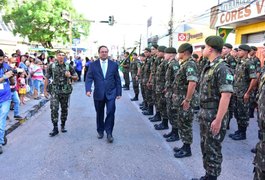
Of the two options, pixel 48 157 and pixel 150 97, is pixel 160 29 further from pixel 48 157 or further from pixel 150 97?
pixel 48 157

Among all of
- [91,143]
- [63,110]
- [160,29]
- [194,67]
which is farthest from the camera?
[160,29]

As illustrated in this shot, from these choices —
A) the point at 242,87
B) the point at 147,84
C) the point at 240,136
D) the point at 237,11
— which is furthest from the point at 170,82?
the point at 237,11

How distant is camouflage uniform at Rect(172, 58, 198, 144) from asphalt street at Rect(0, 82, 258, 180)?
463mm

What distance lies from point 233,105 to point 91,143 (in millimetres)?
3430

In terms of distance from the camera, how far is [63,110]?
7.10m

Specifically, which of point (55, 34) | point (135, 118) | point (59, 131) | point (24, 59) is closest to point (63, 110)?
point (59, 131)

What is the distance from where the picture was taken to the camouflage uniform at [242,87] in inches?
268

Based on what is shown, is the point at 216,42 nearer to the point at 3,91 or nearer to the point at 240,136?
the point at 240,136

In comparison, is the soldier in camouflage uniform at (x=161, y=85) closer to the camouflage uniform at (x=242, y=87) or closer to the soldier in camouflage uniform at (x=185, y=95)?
the camouflage uniform at (x=242, y=87)

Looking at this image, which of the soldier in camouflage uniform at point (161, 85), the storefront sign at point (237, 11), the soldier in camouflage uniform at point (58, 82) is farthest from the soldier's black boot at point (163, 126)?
the storefront sign at point (237, 11)

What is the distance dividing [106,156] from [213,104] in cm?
231

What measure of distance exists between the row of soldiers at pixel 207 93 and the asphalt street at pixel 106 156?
1.31ft

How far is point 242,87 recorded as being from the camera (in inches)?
275

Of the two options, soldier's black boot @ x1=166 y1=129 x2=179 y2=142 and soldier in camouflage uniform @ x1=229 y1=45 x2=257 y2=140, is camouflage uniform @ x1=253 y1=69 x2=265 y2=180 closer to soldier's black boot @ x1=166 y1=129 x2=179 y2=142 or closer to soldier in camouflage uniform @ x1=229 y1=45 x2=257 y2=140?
soldier's black boot @ x1=166 y1=129 x2=179 y2=142
